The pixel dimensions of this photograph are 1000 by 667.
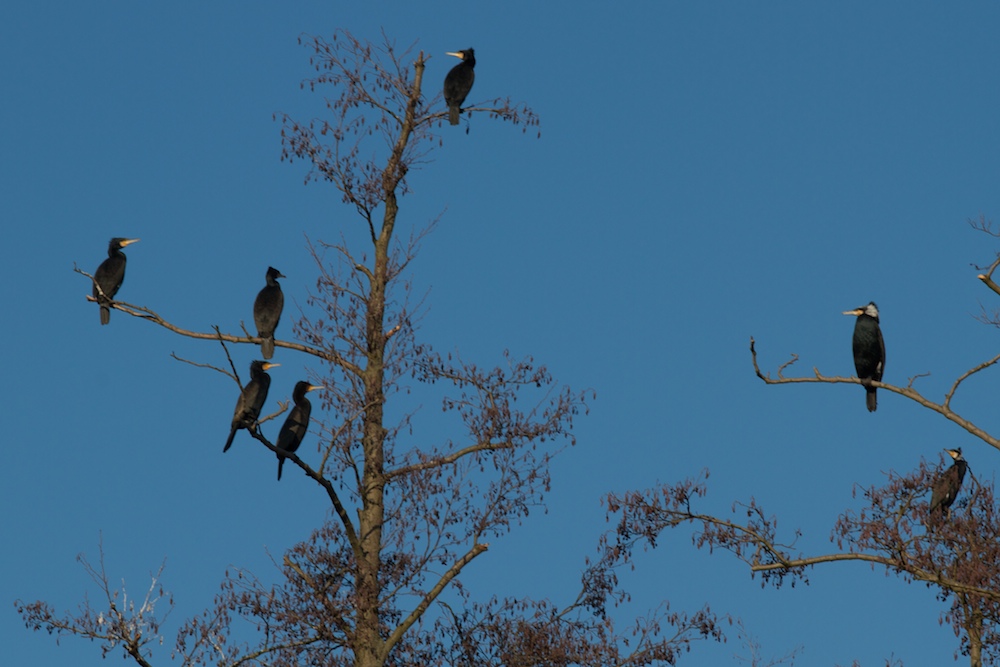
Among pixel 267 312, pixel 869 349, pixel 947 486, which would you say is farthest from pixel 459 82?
pixel 947 486

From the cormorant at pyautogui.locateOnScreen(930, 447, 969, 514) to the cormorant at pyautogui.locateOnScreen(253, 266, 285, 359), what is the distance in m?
7.23

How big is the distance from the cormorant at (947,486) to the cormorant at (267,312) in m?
7.23

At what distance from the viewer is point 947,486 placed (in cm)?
1647

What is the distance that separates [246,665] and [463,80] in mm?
8759

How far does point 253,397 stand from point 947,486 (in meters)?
7.83

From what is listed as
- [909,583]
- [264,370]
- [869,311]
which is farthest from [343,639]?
[869,311]

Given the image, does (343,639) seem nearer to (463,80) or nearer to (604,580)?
(604,580)

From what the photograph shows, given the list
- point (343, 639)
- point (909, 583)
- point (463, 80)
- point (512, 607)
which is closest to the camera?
point (909, 583)

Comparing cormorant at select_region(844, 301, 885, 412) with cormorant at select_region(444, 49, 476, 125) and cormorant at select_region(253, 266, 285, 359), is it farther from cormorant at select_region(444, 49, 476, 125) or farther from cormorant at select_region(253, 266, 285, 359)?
cormorant at select_region(253, 266, 285, 359)

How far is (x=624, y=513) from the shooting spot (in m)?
14.2

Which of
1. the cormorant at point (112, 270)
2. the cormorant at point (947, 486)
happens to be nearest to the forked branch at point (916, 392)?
the cormorant at point (947, 486)

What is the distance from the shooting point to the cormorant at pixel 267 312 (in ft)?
50.8

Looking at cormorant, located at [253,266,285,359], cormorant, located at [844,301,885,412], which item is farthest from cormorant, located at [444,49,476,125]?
cormorant, located at [844,301,885,412]

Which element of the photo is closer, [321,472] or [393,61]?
[321,472]
